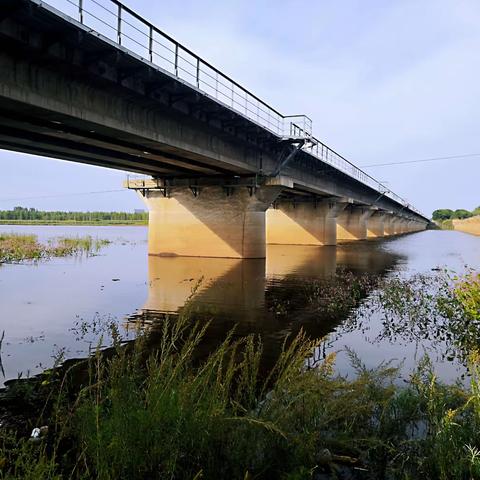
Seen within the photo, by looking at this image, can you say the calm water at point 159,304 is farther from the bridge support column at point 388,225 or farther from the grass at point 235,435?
the bridge support column at point 388,225

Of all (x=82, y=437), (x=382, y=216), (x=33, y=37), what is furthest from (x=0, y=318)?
(x=382, y=216)

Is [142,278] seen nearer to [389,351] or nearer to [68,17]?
[68,17]

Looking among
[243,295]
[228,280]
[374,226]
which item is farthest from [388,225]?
[243,295]

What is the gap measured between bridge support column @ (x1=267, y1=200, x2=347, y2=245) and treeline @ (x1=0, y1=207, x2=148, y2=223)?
98.6 metres

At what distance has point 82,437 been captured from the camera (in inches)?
140

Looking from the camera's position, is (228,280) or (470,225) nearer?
(228,280)

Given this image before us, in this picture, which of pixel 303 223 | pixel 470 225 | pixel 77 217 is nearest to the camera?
pixel 303 223

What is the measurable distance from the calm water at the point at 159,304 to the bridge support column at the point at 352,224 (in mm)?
38350

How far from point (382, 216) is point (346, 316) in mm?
75344

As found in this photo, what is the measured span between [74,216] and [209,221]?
13127 cm

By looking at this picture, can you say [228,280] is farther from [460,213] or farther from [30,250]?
[460,213]

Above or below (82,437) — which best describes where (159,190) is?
above

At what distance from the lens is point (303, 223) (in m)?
46.0

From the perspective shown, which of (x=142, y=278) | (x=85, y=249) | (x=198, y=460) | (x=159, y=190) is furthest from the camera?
(x=85, y=249)
